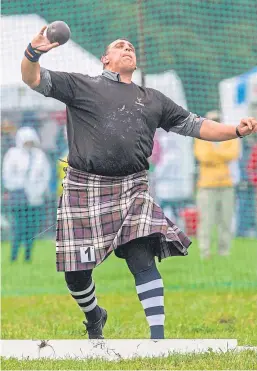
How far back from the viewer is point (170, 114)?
5867 mm

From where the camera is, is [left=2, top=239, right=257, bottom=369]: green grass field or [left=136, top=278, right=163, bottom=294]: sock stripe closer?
[left=136, top=278, right=163, bottom=294]: sock stripe

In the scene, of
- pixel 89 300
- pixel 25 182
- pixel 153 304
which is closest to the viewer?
pixel 153 304

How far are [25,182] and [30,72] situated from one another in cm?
657

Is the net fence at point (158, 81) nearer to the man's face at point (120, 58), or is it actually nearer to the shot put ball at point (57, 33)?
the man's face at point (120, 58)

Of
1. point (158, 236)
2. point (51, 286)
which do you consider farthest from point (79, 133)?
point (51, 286)

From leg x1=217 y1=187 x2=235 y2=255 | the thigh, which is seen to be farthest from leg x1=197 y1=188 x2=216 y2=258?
the thigh

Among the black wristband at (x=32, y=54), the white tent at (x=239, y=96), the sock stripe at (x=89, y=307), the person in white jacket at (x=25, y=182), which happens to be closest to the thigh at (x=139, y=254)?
the sock stripe at (x=89, y=307)

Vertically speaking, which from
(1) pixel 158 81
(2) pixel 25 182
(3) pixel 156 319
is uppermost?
(1) pixel 158 81

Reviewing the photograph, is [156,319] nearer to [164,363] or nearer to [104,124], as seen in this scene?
[164,363]

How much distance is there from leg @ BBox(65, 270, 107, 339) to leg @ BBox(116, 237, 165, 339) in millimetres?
330

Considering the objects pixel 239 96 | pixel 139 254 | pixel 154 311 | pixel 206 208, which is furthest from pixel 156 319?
pixel 239 96

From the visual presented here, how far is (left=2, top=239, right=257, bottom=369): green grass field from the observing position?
261 inches

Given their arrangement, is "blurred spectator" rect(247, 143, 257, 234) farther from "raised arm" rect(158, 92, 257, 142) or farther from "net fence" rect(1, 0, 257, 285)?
"raised arm" rect(158, 92, 257, 142)

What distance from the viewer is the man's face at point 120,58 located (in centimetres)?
575
